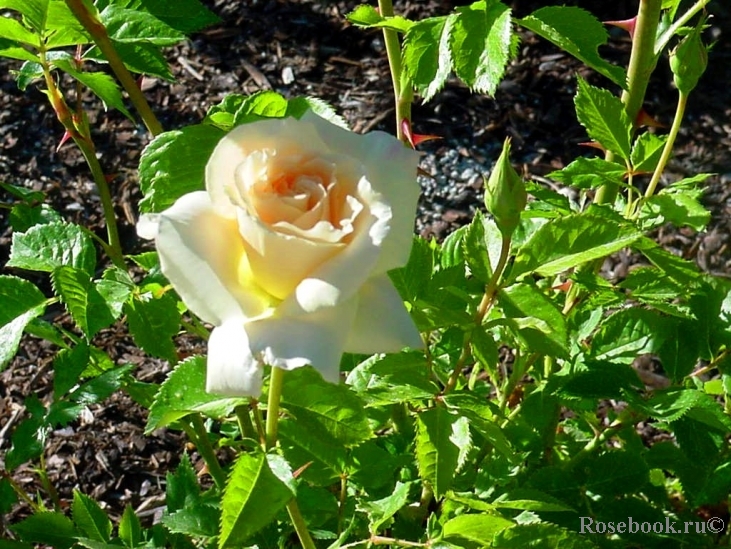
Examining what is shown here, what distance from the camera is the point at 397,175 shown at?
0.61 m

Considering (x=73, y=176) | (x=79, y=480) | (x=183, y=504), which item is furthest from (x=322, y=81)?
(x=183, y=504)

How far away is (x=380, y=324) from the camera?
0.61 m

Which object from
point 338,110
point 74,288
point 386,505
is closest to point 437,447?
point 386,505

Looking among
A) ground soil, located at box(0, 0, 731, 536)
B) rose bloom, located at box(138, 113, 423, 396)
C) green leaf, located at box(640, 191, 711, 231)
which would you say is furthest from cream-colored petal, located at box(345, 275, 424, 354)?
ground soil, located at box(0, 0, 731, 536)

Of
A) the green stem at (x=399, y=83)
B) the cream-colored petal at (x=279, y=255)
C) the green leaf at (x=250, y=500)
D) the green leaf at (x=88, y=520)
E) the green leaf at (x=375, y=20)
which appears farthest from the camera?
the green leaf at (x=88, y=520)

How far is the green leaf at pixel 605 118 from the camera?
99 centimetres

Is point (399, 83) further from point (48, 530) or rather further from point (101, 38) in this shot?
point (48, 530)

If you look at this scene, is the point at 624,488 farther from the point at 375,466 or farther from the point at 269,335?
the point at 269,335

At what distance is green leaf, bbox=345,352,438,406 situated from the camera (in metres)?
0.84

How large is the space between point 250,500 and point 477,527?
11.3 inches

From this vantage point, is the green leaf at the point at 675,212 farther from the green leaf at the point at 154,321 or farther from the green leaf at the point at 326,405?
the green leaf at the point at 154,321

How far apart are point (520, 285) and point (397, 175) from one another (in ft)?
0.81

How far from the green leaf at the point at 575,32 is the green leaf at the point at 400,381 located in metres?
0.36

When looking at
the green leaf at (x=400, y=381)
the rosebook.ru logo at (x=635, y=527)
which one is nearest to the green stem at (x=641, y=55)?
the green leaf at (x=400, y=381)
